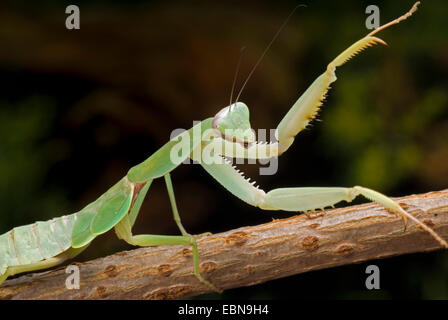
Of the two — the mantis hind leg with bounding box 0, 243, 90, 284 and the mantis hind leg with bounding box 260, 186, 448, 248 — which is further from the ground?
the mantis hind leg with bounding box 260, 186, 448, 248

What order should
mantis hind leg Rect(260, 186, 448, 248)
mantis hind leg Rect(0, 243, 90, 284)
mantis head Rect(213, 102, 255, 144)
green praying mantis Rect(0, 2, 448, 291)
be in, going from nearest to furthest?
mantis hind leg Rect(260, 186, 448, 248), green praying mantis Rect(0, 2, 448, 291), mantis head Rect(213, 102, 255, 144), mantis hind leg Rect(0, 243, 90, 284)

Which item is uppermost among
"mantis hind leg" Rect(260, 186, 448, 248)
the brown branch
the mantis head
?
the mantis head

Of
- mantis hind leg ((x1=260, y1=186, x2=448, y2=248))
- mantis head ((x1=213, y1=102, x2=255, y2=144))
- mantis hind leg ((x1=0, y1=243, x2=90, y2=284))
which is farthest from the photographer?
mantis hind leg ((x1=0, y1=243, x2=90, y2=284))

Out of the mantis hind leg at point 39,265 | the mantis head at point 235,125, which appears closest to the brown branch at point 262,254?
the mantis hind leg at point 39,265

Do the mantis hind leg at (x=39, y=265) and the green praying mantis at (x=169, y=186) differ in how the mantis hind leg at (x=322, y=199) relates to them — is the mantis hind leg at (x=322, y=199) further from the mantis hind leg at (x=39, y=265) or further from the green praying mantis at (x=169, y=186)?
the mantis hind leg at (x=39, y=265)

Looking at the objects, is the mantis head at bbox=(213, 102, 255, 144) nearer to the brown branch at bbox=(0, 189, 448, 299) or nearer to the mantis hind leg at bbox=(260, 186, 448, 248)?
the mantis hind leg at bbox=(260, 186, 448, 248)

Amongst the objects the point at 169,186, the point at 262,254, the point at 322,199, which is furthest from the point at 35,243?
the point at 322,199

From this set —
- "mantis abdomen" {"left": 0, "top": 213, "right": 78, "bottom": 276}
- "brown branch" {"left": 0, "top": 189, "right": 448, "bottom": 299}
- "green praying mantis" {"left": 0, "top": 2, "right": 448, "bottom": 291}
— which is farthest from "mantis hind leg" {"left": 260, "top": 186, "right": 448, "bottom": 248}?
"mantis abdomen" {"left": 0, "top": 213, "right": 78, "bottom": 276}

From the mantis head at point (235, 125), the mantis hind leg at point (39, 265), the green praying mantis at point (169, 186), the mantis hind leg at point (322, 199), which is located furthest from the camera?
the mantis hind leg at point (39, 265)

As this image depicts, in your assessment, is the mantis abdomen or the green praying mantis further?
A: the mantis abdomen

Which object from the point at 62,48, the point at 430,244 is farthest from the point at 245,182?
the point at 62,48
